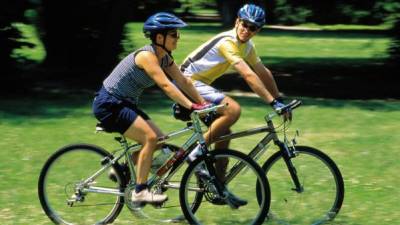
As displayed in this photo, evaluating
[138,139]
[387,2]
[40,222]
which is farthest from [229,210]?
[387,2]

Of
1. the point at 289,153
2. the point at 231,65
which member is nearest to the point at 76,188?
the point at 231,65

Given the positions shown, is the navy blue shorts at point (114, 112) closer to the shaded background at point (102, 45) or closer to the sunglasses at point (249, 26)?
the sunglasses at point (249, 26)

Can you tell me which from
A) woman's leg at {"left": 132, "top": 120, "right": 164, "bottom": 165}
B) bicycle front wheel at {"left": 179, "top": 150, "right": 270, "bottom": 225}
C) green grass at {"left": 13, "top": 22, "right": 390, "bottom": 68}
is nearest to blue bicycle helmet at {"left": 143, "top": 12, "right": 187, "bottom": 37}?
woman's leg at {"left": 132, "top": 120, "right": 164, "bottom": 165}

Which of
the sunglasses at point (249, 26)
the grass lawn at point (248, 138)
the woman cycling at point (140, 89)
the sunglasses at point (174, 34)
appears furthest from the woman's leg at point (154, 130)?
the sunglasses at point (249, 26)

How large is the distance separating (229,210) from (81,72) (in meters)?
10.9

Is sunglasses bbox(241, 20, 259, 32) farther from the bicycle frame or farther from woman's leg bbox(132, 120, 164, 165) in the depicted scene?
woman's leg bbox(132, 120, 164, 165)

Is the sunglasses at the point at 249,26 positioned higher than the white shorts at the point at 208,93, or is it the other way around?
the sunglasses at the point at 249,26

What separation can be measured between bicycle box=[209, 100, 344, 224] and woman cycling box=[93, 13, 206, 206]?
0.62m

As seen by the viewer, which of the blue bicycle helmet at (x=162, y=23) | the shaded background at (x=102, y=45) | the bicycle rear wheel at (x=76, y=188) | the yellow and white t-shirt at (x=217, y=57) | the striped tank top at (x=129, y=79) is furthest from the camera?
the shaded background at (x=102, y=45)

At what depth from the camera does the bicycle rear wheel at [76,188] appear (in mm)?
5926

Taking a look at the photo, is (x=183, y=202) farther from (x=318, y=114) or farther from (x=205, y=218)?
(x=318, y=114)

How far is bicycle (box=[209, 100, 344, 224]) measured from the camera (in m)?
5.90

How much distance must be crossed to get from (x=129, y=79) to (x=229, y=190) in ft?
3.80

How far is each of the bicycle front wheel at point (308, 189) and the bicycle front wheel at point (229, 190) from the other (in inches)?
9.8
